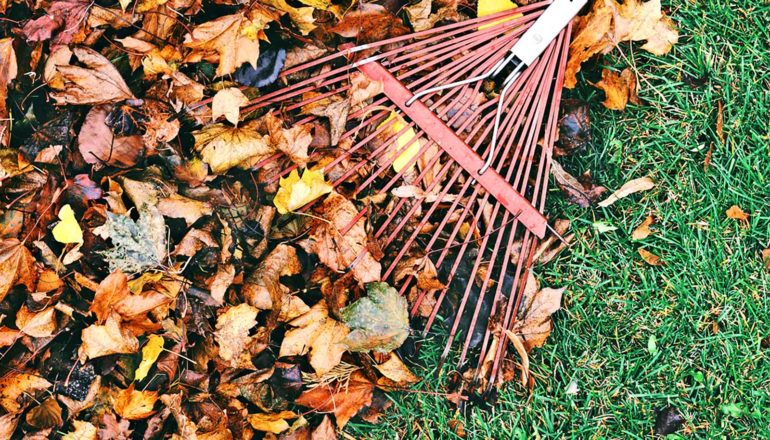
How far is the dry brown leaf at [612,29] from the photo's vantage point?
74.0 inches

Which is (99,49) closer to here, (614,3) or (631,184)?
(614,3)

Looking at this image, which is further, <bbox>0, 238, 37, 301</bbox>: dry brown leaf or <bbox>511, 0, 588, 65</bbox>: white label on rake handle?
<bbox>511, 0, 588, 65</bbox>: white label on rake handle

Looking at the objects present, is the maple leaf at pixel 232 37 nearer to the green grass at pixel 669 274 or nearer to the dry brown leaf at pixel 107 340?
the dry brown leaf at pixel 107 340

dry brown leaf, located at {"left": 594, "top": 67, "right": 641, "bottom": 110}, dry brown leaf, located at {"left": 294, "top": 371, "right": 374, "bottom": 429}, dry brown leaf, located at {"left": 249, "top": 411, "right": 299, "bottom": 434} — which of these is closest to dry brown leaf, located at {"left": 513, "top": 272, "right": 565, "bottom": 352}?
dry brown leaf, located at {"left": 294, "top": 371, "right": 374, "bottom": 429}

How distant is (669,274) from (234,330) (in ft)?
4.40

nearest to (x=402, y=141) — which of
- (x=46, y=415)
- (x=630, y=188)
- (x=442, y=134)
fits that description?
(x=442, y=134)

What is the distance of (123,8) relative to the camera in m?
1.75

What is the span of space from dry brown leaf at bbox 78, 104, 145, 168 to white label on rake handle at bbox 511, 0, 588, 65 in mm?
1124

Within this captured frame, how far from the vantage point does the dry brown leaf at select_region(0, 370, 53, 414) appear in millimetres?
1770

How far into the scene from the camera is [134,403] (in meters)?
1.79

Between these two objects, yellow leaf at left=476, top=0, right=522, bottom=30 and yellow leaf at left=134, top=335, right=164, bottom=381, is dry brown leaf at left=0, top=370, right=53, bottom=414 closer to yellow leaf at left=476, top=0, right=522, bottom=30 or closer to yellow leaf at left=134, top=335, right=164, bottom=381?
yellow leaf at left=134, top=335, right=164, bottom=381

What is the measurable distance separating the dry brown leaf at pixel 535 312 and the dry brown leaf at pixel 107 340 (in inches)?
43.7

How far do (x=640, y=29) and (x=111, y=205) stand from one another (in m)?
1.62

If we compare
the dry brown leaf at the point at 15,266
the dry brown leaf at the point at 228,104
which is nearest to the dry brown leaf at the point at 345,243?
the dry brown leaf at the point at 228,104
